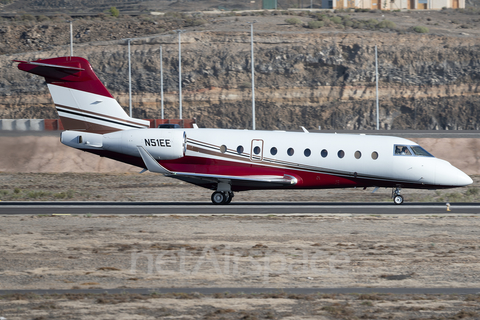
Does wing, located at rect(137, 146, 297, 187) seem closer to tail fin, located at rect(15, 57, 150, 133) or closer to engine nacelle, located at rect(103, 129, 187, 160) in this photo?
engine nacelle, located at rect(103, 129, 187, 160)

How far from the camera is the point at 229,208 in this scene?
84.3ft

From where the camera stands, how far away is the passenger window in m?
26.2

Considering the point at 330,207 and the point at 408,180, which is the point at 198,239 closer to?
the point at 330,207

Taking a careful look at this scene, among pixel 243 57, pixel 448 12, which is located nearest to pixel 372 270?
pixel 243 57

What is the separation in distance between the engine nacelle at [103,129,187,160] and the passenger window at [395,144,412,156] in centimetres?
905

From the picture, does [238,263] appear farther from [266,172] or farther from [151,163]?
[151,163]

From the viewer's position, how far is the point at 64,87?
1102 inches

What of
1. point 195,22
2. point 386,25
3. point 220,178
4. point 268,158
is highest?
point 195,22

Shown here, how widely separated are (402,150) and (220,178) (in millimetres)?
7836

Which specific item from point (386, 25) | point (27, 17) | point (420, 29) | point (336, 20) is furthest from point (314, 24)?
point (27, 17)

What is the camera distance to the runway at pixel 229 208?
23984 millimetres

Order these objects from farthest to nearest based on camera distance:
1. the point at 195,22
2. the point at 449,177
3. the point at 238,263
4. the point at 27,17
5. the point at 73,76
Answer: the point at 27,17
the point at 195,22
the point at 73,76
the point at 449,177
the point at 238,263

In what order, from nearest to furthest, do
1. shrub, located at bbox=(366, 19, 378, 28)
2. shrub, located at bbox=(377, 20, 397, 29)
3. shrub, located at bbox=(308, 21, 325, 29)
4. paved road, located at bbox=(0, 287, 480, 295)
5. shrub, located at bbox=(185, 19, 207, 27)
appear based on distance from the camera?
paved road, located at bbox=(0, 287, 480, 295)
shrub, located at bbox=(308, 21, 325, 29)
shrub, located at bbox=(377, 20, 397, 29)
shrub, located at bbox=(366, 19, 378, 28)
shrub, located at bbox=(185, 19, 207, 27)

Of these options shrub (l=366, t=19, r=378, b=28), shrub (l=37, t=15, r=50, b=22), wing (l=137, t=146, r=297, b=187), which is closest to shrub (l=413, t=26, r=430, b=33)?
shrub (l=366, t=19, r=378, b=28)
